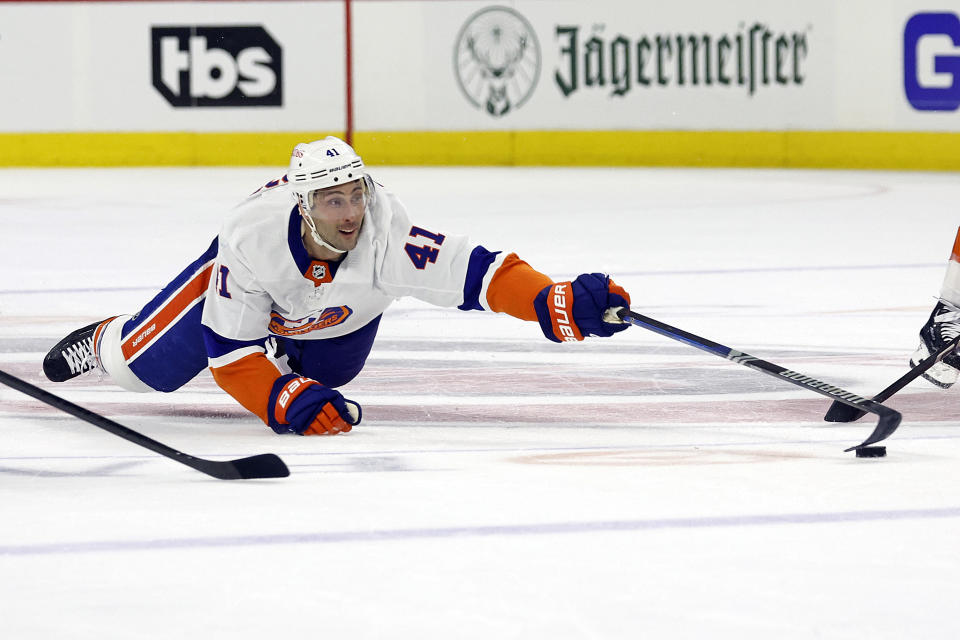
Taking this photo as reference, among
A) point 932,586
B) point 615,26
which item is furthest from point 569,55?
point 932,586

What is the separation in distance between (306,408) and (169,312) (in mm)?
549

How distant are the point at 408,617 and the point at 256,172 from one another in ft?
29.1

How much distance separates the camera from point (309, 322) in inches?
123

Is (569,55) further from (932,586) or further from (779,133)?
(932,586)

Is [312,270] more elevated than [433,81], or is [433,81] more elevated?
[433,81]

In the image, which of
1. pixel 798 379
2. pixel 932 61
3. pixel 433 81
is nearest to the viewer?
pixel 798 379

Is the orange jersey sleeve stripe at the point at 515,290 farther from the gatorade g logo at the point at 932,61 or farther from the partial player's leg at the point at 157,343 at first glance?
the gatorade g logo at the point at 932,61

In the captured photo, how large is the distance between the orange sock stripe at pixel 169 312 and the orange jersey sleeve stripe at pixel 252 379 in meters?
0.32

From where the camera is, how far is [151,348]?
3346mm

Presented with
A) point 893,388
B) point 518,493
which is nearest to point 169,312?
point 518,493

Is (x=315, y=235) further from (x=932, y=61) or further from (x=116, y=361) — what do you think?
(x=932, y=61)

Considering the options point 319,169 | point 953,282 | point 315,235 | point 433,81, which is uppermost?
point 433,81

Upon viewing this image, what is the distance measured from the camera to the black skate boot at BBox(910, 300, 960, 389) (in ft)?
11.0

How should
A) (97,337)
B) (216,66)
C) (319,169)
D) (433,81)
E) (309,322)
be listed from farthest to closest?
(433,81) < (216,66) < (97,337) < (309,322) < (319,169)
